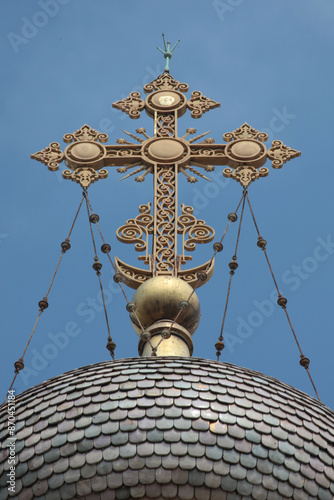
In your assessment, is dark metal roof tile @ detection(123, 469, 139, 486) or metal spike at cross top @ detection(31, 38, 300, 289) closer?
dark metal roof tile @ detection(123, 469, 139, 486)

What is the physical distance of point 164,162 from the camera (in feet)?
56.8

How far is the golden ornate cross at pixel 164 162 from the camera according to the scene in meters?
16.5

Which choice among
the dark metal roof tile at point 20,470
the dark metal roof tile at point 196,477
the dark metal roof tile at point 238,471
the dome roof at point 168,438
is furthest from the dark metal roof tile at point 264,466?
the dark metal roof tile at point 20,470

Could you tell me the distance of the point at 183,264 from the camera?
54.0 feet

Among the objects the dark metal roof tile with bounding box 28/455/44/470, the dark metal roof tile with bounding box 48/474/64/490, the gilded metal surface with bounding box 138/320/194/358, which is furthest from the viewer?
the gilded metal surface with bounding box 138/320/194/358

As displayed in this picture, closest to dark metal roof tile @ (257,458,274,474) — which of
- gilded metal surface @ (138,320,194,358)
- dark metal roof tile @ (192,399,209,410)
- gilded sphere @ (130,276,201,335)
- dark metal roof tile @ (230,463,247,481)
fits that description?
dark metal roof tile @ (230,463,247,481)

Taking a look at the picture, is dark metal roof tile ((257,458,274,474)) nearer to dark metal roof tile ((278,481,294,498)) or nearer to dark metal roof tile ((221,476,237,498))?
dark metal roof tile ((278,481,294,498))

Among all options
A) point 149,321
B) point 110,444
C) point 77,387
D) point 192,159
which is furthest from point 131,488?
point 192,159

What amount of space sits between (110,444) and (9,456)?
2.98ft

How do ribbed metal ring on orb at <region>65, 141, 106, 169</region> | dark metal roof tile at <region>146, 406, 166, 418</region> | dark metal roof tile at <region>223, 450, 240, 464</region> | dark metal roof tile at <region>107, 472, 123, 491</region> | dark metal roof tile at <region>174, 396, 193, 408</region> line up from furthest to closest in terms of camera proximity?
ribbed metal ring on orb at <region>65, 141, 106, 169</region> < dark metal roof tile at <region>174, 396, 193, 408</region> < dark metal roof tile at <region>146, 406, 166, 418</region> < dark metal roof tile at <region>223, 450, 240, 464</region> < dark metal roof tile at <region>107, 472, 123, 491</region>

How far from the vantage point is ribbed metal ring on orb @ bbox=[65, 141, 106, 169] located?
1717 cm

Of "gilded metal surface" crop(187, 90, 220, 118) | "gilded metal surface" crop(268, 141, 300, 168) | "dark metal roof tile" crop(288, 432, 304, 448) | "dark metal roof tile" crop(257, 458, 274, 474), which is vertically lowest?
"dark metal roof tile" crop(257, 458, 274, 474)

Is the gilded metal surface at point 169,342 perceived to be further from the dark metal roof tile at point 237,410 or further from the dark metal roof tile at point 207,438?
the dark metal roof tile at point 207,438

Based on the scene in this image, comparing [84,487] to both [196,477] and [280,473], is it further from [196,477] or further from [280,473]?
[280,473]
